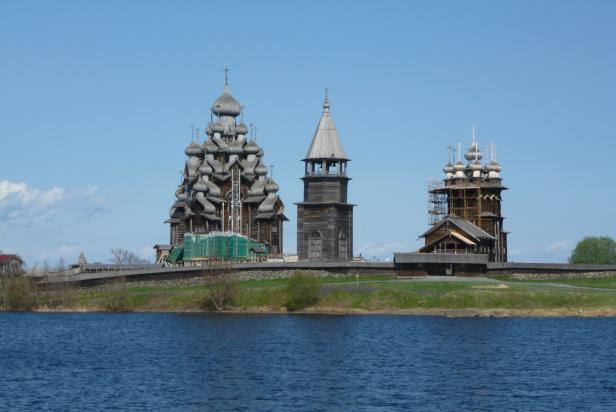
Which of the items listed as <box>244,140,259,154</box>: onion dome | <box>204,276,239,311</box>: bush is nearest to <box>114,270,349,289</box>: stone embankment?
<box>204,276,239,311</box>: bush

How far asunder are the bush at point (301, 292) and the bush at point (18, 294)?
2641 centimetres

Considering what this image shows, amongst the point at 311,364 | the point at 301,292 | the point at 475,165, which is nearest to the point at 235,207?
the point at 475,165

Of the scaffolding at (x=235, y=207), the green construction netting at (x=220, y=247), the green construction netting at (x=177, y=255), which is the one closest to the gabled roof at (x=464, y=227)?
the green construction netting at (x=220, y=247)

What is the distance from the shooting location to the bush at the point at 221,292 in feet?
328

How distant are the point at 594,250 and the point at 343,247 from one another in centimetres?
4847

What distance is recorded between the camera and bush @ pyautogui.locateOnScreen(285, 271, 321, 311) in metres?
97.4

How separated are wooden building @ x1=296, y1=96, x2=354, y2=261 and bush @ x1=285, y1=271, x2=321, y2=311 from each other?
2411cm

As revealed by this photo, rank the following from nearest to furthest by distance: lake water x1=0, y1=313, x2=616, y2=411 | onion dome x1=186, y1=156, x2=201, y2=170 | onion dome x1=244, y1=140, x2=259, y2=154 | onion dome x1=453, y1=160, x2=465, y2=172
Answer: lake water x1=0, y1=313, x2=616, y2=411
onion dome x1=453, y1=160, x2=465, y2=172
onion dome x1=244, y1=140, x2=259, y2=154
onion dome x1=186, y1=156, x2=201, y2=170

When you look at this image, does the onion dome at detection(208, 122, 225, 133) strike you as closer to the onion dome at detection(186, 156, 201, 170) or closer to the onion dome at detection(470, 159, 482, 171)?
the onion dome at detection(186, 156, 201, 170)

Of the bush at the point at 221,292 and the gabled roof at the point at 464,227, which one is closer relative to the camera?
the bush at the point at 221,292

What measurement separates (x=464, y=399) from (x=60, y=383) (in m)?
18.6

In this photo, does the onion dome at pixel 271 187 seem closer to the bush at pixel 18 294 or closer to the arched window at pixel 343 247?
the arched window at pixel 343 247

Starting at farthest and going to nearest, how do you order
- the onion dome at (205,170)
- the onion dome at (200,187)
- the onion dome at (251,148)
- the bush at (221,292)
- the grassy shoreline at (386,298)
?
1. the onion dome at (251,148)
2. the onion dome at (205,170)
3. the onion dome at (200,187)
4. the bush at (221,292)
5. the grassy shoreline at (386,298)

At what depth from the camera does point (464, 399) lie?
168 feet
